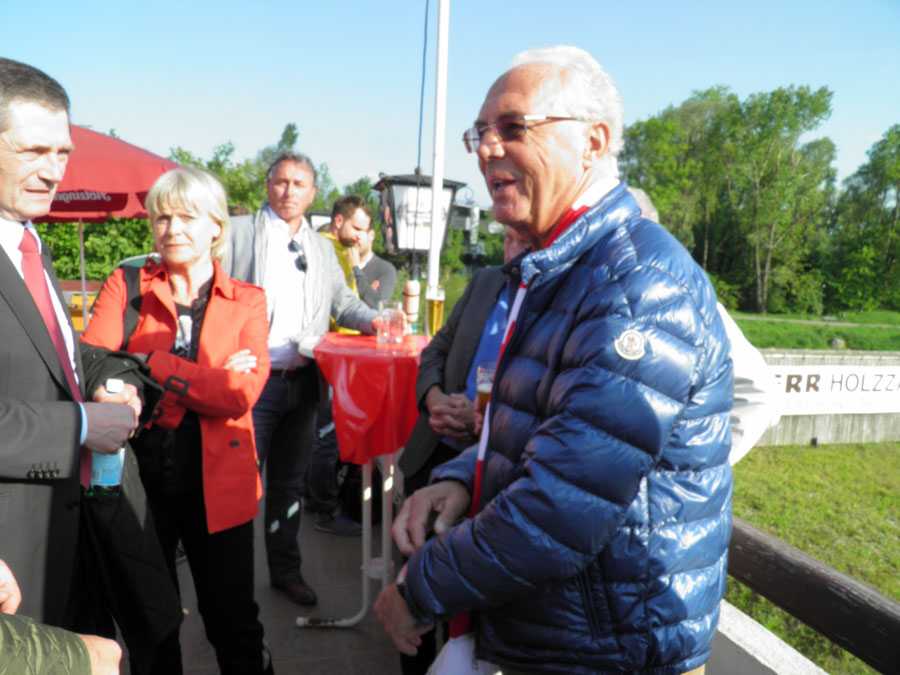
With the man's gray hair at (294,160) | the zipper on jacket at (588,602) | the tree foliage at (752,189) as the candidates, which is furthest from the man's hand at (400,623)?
the tree foliage at (752,189)

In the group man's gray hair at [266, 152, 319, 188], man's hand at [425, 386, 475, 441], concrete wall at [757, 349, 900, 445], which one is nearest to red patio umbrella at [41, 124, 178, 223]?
man's gray hair at [266, 152, 319, 188]

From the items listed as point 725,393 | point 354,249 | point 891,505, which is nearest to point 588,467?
point 725,393

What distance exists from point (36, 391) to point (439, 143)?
4575 mm

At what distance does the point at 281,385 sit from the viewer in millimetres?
3506

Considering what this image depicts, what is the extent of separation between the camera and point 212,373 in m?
2.33

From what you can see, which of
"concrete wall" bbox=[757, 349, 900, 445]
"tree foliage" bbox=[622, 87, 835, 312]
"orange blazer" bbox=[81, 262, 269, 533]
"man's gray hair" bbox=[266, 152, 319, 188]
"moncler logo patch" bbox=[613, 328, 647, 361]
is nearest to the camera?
"moncler logo patch" bbox=[613, 328, 647, 361]

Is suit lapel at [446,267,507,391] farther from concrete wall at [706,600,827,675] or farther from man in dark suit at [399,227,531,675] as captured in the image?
concrete wall at [706,600,827,675]

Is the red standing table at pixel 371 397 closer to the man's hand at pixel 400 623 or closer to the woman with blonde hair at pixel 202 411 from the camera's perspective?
the woman with blonde hair at pixel 202 411

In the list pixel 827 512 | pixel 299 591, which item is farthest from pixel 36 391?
pixel 827 512

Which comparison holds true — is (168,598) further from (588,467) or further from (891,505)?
(891,505)

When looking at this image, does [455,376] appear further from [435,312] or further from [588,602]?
[435,312]

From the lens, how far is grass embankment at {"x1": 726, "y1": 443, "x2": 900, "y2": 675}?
4.65 m

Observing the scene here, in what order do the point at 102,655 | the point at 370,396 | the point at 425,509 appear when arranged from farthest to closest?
the point at 370,396 < the point at 425,509 < the point at 102,655

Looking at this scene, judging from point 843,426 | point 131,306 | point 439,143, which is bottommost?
point 843,426
